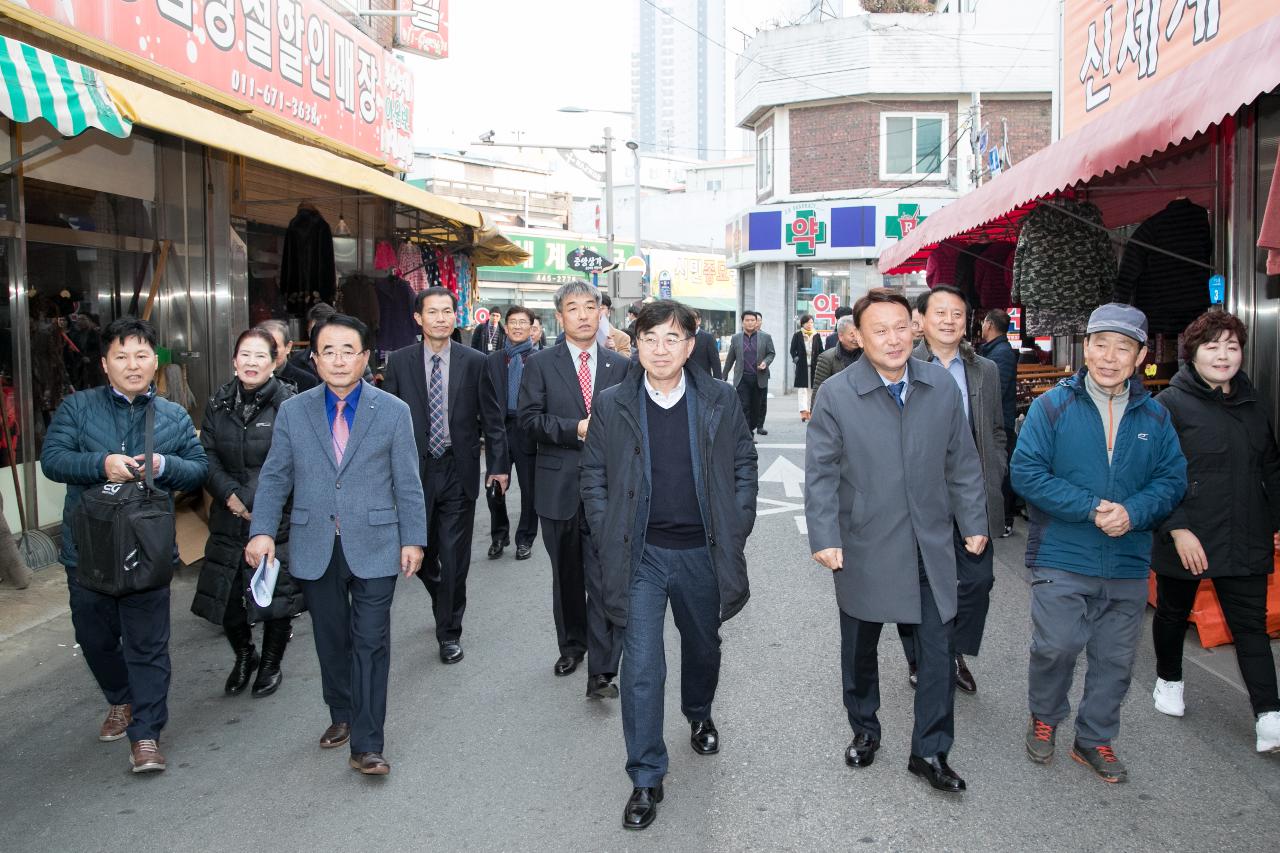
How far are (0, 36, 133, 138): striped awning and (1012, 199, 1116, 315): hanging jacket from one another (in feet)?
21.3

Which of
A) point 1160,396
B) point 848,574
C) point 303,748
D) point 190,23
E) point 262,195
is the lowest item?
point 303,748

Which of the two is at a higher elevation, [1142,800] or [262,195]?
[262,195]

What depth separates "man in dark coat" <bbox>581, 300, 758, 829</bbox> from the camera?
412cm

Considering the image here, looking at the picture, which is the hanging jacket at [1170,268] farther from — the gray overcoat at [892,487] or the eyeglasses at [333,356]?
the eyeglasses at [333,356]

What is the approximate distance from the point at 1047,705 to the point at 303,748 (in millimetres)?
3188

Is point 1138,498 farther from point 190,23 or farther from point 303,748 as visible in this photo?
point 190,23

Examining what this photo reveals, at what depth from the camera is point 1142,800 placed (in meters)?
4.09

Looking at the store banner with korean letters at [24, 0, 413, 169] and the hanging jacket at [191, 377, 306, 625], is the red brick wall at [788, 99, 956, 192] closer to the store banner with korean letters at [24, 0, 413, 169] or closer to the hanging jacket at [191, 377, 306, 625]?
the store banner with korean letters at [24, 0, 413, 169]

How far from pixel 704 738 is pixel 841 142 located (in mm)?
23856

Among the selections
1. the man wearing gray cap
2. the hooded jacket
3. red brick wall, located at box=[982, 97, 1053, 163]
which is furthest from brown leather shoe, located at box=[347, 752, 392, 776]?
red brick wall, located at box=[982, 97, 1053, 163]

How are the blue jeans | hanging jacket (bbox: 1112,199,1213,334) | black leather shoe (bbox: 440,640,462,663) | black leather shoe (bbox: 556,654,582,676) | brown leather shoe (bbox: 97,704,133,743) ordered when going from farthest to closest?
hanging jacket (bbox: 1112,199,1213,334) < black leather shoe (bbox: 440,640,462,663) < black leather shoe (bbox: 556,654,582,676) < brown leather shoe (bbox: 97,704,133,743) < the blue jeans

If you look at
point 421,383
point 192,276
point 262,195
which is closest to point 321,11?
point 262,195

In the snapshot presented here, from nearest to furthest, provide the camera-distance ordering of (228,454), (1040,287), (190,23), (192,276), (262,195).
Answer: (228,454) < (1040,287) < (190,23) < (192,276) < (262,195)

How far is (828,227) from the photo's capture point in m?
26.7
